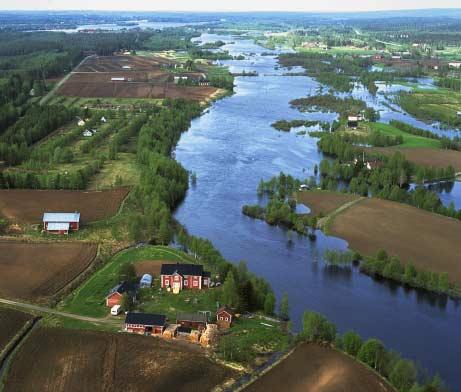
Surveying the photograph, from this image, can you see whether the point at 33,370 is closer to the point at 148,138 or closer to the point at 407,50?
the point at 148,138

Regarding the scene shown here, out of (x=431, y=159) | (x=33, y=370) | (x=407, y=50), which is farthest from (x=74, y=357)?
(x=407, y=50)

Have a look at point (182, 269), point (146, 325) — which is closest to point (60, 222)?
point (182, 269)

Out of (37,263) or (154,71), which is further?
(154,71)

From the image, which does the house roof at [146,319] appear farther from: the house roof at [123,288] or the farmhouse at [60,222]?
the farmhouse at [60,222]

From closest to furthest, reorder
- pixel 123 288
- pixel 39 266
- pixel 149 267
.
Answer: pixel 123 288
pixel 149 267
pixel 39 266

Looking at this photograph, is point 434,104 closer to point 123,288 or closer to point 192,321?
point 123,288

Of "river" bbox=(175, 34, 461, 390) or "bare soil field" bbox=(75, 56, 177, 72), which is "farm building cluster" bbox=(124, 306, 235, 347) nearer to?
"river" bbox=(175, 34, 461, 390)
